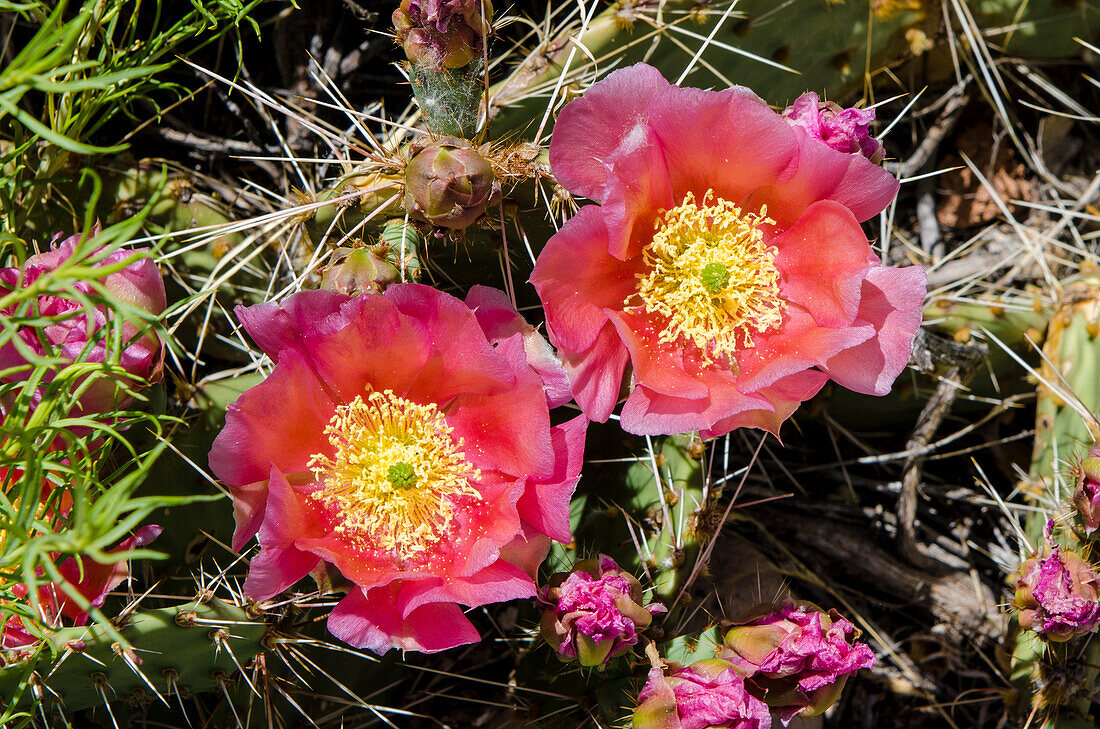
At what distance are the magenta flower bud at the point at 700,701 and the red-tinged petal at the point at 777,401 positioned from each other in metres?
0.30

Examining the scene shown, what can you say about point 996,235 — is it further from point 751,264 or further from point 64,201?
point 64,201

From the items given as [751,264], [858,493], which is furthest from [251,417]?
[858,493]

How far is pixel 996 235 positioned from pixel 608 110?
1.24 m

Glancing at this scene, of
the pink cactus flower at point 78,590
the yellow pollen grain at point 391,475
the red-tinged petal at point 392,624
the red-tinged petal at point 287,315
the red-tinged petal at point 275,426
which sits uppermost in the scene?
the red-tinged petal at point 287,315

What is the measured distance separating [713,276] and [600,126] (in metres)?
0.26

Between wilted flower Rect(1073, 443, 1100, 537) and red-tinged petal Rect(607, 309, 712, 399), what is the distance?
557 mm

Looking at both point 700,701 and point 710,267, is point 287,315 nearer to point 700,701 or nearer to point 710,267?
point 710,267

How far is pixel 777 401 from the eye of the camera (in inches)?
43.3

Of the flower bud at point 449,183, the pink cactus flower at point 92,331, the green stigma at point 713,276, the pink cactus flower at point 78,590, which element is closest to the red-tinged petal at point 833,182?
the green stigma at point 713,276

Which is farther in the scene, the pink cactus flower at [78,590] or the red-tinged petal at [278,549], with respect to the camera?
the pink cactus flower at [78,590]

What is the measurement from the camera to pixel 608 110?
41.2 inches

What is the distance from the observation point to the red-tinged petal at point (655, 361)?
42.2 inches

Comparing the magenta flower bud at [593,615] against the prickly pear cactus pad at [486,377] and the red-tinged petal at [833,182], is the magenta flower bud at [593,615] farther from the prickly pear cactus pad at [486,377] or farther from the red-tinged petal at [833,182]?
the red-tinged petal at [833,182]

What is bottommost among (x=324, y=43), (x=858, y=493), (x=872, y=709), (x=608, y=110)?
(x=872, y=709)
